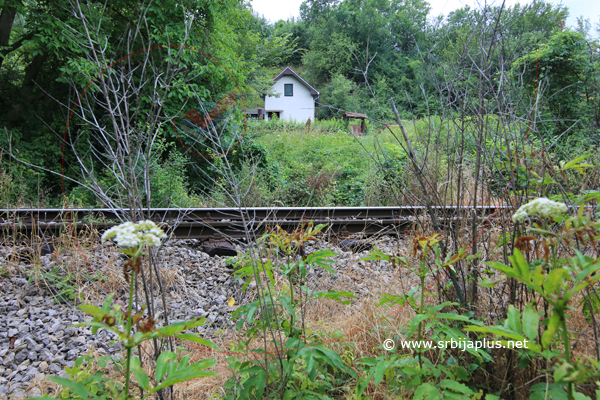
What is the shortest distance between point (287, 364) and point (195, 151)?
26.0ft

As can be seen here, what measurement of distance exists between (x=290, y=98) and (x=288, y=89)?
88cm

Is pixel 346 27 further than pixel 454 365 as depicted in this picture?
Yes

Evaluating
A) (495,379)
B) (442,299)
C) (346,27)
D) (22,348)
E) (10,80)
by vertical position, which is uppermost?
(346,27)

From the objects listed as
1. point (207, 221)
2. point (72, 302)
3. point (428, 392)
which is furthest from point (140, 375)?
point (207, 221)

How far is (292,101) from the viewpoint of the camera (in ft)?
91.6

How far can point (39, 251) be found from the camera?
3580 millimetres

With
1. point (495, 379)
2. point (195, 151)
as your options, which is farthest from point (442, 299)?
point (195, 151)

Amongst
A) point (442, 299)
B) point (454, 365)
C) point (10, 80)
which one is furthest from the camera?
point (10, 80)

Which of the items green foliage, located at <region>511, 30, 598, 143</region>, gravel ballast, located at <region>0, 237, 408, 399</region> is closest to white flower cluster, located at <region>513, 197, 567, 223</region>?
gravel ballast, located at <region>0, 237, 408, 399</region>

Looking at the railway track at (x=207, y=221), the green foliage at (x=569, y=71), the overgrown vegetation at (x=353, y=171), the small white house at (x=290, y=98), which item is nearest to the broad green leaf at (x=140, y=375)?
the overgrown vegetation at (x=353, y=171)

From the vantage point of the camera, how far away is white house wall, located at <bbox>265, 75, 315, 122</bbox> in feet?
87.0

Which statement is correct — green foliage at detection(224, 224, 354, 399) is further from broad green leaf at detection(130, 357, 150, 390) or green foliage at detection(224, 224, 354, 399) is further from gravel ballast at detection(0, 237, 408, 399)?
gravel ballast at detection(0, 237, 408, 399)

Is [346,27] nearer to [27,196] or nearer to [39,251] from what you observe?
[27,196]

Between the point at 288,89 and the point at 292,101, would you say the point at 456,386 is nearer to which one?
the point at 288,89
